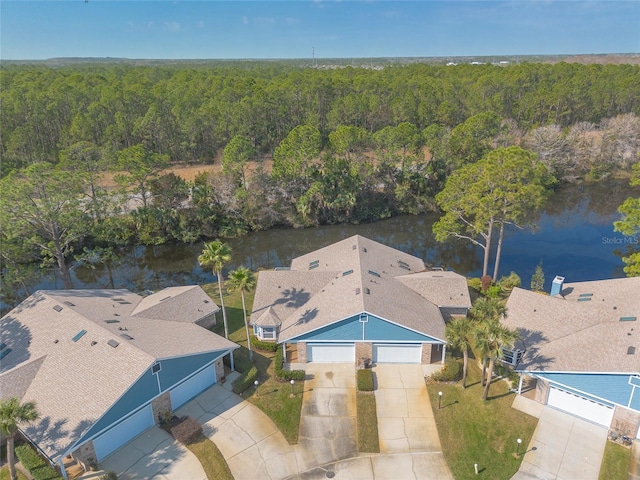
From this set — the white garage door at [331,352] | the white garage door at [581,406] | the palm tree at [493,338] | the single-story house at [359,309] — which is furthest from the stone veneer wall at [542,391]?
the white garage door at [331,352]

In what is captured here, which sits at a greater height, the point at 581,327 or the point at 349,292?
the point at 349,292

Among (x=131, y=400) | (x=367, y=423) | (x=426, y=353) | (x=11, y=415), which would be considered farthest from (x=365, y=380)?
(x=11, y=415)

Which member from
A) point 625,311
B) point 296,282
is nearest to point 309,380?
point 296,282

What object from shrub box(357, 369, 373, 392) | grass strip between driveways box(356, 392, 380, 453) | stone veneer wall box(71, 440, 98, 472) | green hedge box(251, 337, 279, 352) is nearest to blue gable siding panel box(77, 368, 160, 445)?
stone veneer wall box(71, 440, 98, 472)

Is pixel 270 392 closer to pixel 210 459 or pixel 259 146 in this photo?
pixel 210 459

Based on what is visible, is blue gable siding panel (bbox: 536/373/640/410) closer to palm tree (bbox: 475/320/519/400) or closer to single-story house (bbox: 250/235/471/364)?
palm tree (bbox: 475/320/519/400)

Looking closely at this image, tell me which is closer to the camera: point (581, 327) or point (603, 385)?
point (603, 385)
